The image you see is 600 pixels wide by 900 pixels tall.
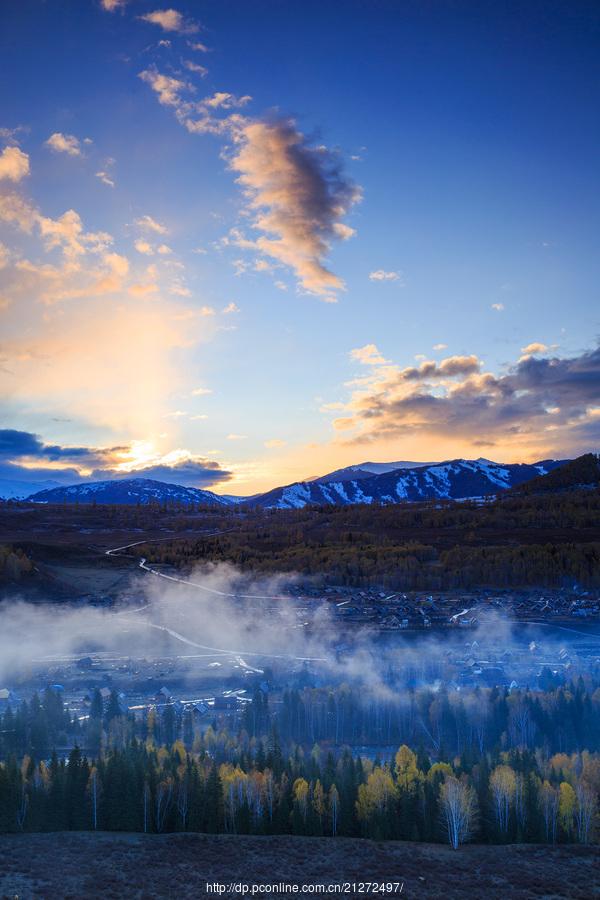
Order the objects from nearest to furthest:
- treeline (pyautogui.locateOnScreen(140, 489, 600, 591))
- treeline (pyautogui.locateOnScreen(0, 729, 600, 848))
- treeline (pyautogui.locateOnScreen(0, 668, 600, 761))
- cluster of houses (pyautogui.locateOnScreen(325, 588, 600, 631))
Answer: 1. treeline (pyautogui.locateOnScreen(0, 729, 600, 848))
2. treeline (pyautogui.locateOnScreen(0, 668, 600, 761))
3. cluster of houses (pyautogui.locateOnScreen(325, 588, 600, 631))
4. treeline (pyautogui.locateOnScreen(140, 489, 600, 591))

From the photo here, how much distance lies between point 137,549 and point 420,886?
136861 millimetres

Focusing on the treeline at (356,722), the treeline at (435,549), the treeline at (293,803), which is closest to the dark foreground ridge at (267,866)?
the treeline at (293,803)

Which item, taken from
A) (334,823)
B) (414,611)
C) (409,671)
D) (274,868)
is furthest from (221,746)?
(414,611)

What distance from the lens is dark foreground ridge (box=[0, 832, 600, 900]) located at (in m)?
28.0

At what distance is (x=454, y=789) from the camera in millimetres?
35594

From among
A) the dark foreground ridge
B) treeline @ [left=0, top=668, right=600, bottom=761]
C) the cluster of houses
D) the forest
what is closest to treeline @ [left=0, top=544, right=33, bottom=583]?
the cluster of houses

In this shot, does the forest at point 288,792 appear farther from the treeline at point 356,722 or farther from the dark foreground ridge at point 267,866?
the dark foreground ridge at point 267,866

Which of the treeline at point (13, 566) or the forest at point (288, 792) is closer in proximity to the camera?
the forest at point (288, 792)

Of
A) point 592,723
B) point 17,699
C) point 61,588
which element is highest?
point 61,588

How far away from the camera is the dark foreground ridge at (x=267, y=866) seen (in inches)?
1102

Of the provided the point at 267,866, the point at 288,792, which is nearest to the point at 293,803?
the point at 288,792

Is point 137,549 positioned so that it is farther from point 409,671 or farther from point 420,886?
point 420,886

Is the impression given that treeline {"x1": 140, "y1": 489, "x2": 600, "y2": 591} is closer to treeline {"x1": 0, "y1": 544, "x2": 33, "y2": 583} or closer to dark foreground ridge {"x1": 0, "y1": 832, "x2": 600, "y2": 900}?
treeline {"x1": 0, "y1": 544, "x2": 33, "y2": 583}

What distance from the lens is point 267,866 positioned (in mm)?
31141
